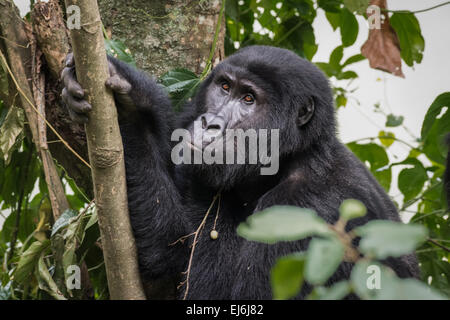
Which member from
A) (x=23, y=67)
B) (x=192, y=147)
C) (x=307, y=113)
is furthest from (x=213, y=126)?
(x=23, y=67)

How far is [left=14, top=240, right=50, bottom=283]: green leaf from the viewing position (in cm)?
293

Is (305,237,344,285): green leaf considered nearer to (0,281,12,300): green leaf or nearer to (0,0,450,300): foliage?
(0,0,450,300): foliage

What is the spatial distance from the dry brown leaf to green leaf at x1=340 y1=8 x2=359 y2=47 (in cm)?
58

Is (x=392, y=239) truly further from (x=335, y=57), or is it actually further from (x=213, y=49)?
(x=335, y=57)

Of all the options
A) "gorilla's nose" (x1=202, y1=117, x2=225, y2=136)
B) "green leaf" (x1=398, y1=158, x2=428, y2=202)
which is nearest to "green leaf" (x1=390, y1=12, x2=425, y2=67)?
"green leaf" (x1=398, y1=158, x2=428, y2=202)

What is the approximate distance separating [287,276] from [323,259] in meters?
0.10

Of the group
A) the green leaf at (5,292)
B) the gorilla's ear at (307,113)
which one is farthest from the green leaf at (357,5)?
the green leaf at (5,292)

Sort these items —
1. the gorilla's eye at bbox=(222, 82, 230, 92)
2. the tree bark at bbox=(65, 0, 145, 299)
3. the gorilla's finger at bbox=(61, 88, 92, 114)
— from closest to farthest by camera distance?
the tree bark at bbox=(65, 0, 145, 299), the gorilla's finger at bbox=(61, 88, 92, 114), the gorilla's eye at bbox=(222, 82, 230, 92)

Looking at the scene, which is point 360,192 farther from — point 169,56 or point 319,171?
point 169,56

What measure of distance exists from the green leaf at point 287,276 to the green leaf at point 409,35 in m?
3.37

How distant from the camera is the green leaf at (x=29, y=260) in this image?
2934mm

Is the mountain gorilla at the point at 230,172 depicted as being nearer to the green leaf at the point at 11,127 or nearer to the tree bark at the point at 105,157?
the tree bark at the point at 105,157
